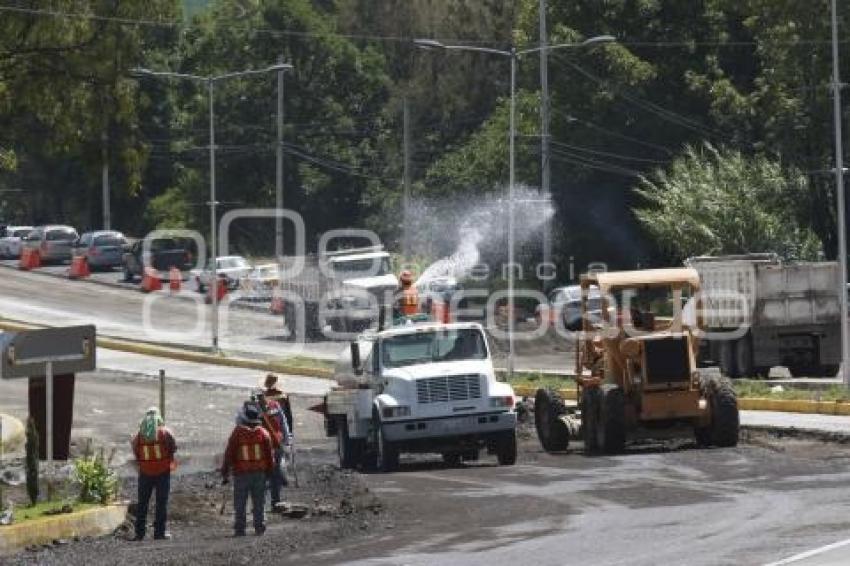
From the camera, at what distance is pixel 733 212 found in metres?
65.3

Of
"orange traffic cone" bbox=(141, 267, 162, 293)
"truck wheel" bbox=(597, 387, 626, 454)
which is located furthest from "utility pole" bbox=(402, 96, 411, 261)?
"truck wheel" bbox=(597, 387, 626, 454)

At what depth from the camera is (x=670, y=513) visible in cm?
2073

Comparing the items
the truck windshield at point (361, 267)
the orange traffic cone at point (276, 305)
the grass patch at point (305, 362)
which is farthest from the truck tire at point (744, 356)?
the orange traffic cone at point (276, 305)

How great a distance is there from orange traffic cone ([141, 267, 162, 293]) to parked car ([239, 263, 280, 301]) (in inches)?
132

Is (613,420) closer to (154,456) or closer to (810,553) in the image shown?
(154,456)

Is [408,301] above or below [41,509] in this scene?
above

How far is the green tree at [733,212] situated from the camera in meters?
64.9

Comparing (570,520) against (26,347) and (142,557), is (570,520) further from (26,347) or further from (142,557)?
(26,347)

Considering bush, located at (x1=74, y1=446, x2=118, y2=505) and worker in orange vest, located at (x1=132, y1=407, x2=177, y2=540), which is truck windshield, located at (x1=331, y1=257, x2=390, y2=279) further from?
worker in orange vest, located at (x1=132, y1=407, x2=177, y2=540)

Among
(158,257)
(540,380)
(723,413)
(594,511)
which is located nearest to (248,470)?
(594,511)

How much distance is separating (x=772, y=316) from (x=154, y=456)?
23331 millimetres

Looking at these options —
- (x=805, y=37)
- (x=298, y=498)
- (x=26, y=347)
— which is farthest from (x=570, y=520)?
(x=805, y=37)

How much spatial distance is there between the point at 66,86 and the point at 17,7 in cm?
145

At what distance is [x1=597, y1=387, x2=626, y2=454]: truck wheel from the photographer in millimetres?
28328
